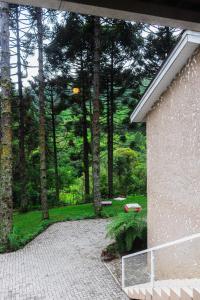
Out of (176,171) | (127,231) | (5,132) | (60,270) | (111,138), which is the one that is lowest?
(60,270)

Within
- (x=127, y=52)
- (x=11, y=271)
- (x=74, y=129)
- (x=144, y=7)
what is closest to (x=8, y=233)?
(x=11, y=271)

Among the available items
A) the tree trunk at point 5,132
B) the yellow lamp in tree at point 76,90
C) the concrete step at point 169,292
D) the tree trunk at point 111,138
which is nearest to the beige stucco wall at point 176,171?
the concrete step at point 169,292

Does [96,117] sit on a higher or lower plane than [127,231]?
higher

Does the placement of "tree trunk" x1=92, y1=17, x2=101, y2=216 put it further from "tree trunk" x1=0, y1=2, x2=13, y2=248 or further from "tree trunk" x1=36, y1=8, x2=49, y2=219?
"tree trunk" x1=0, y1=2, x2=13, y2=248

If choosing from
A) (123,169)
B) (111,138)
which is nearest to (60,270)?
(111,138)

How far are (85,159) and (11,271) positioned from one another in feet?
47.3

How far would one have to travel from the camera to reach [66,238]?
13695mm

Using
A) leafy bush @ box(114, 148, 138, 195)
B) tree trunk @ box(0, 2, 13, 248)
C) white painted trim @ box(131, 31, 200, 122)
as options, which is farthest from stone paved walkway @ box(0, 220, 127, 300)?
leafy bush @ box(114, 148, 138, 195)

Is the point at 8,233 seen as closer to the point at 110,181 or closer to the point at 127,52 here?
the point at 110,181

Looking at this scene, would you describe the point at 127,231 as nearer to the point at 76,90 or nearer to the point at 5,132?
the point at 5,132

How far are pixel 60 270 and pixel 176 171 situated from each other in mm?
4865

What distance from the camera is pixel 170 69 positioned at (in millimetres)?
7664

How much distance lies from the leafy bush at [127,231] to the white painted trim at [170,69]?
3727mm

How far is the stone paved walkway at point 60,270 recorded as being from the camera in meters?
8.49
